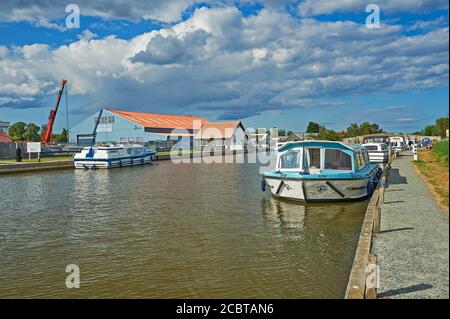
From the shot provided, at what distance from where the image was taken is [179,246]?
35.4ft

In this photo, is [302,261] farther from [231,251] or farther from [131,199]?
[131,199]

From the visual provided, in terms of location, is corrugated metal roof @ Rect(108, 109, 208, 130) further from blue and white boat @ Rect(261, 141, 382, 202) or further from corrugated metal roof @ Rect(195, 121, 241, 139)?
blue and white boat @ Rect(261, 141, 382, 202)

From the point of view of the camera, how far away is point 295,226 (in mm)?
12898

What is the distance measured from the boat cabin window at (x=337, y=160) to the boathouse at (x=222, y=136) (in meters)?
58.3

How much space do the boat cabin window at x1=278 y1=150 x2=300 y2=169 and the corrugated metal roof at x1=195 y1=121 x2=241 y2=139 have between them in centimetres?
6398

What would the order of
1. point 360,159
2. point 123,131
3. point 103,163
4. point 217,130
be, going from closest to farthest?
point 360,159, point 103,163, point 123,131, point 217,130

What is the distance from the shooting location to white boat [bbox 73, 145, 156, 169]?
38.7 m

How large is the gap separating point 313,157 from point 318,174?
152 cm

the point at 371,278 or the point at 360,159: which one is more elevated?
the point at 360,159

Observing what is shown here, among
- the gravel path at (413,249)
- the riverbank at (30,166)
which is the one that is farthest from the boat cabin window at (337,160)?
the riverbank at (30,166)

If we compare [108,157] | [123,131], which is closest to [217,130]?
[123,131]

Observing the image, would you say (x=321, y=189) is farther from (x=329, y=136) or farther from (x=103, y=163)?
(x=329, y=136)
